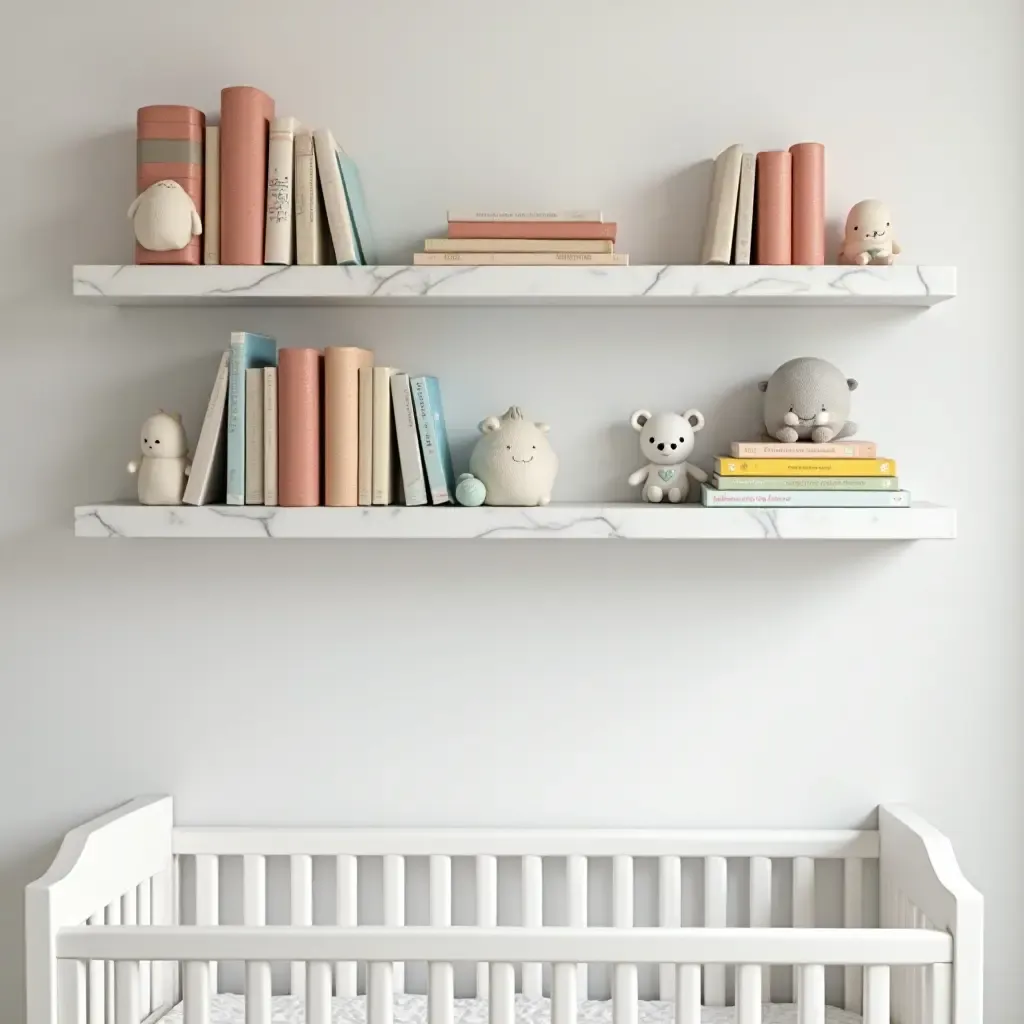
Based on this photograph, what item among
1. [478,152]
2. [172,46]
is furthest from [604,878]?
[172,46]

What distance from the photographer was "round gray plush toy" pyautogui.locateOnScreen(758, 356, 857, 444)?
1875 millimetres

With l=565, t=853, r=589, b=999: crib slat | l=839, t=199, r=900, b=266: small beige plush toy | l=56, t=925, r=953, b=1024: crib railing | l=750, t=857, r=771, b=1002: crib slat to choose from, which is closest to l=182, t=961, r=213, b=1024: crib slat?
l=56, t=925, r=953, b=1024: crib railing

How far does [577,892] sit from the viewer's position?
2.01m

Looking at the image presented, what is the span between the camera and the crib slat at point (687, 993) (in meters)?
1.57

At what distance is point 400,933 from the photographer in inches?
61.8

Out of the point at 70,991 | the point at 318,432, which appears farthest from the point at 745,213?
the point at 70,991

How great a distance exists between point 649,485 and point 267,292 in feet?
2.20

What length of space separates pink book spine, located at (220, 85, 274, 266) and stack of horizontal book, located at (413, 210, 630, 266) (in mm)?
255

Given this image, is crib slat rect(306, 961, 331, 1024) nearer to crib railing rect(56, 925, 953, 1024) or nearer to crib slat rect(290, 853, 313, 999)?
crib railing rect(56, 925, 953, 1024)

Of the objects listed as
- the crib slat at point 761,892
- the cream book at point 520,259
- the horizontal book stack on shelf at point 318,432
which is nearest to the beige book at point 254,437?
the horizontal book stack on shelf at point 318,432

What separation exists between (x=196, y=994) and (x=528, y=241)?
1.16 metres

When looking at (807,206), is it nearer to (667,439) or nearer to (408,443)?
(667,439)

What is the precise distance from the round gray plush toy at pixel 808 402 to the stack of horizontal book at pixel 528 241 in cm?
32

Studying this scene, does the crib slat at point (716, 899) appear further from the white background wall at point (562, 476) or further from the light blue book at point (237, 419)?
the light blue book at point (237, 419)
